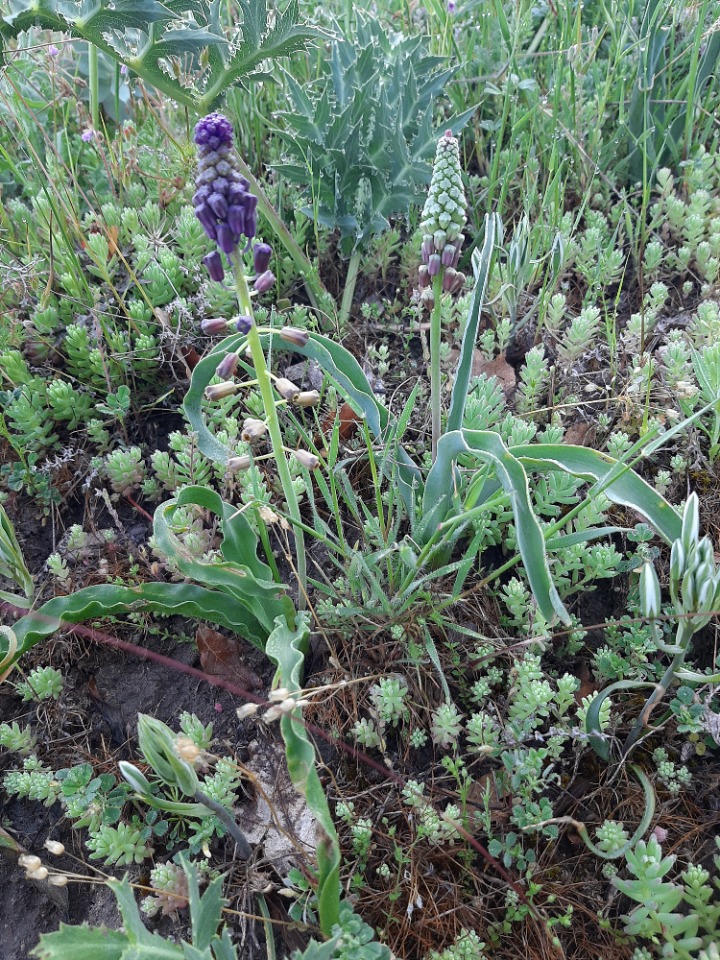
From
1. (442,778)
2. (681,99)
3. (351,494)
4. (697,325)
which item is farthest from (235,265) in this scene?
(681,99)

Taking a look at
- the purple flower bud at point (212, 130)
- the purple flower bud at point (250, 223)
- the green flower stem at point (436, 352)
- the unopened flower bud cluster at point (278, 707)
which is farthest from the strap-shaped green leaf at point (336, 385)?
the unopened flower bud cluster at point (278, 707)

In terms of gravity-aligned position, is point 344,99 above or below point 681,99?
above

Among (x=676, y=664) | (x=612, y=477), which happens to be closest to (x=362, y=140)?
(x=612, y=477)

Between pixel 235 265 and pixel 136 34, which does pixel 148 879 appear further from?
Answer: pixel 136 34

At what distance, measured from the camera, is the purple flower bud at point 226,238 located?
1.48 metres

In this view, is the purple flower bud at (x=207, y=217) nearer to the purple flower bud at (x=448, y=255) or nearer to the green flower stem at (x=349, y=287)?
the purple flower bud at (x=448, y=255)

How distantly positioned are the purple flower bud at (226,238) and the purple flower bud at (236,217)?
10mm

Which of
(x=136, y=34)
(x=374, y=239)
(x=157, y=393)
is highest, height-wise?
(x=136, y=34)

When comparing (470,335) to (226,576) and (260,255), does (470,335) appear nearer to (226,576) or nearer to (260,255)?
(260,255)

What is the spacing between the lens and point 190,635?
2.17 metres

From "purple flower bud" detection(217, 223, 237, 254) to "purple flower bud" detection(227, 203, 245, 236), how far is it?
0.01 metres

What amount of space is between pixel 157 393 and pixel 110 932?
1.82 m

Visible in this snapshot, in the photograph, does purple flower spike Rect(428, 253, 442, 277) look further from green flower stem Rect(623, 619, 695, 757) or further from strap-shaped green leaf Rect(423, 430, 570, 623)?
green flower stem Rect(623, 619, 695, 757)

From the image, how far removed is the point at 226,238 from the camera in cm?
149
